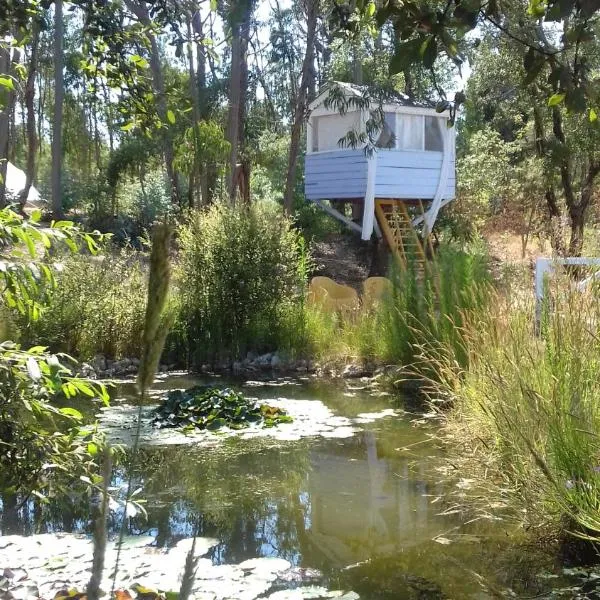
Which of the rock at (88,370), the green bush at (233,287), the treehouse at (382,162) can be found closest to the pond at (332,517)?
the rock at (88,370)

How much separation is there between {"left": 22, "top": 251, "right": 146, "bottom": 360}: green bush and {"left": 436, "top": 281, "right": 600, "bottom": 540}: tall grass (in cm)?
622

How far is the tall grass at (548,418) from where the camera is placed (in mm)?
3645

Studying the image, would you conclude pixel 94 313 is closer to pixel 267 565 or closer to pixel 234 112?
→ pixel 267 565

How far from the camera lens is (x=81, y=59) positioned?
387 centimetres

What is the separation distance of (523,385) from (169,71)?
968 inches

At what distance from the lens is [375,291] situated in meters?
12.3

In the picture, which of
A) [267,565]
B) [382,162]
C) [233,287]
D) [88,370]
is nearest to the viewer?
[267,565]

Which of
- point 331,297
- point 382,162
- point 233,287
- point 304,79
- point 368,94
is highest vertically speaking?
point 304,79

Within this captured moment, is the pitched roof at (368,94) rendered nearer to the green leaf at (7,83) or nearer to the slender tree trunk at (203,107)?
the slender tree trunk at (203,107)

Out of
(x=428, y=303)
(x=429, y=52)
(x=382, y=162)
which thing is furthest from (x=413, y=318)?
(x=382, y=162)

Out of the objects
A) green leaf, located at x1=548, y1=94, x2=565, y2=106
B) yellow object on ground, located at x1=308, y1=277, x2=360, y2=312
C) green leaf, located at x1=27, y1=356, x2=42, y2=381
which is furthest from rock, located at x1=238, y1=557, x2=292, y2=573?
yellow object on ground, located at x1=308, y1=277, x2=360, y2=312

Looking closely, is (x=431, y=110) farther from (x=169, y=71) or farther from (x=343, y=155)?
(x=169, y=71)

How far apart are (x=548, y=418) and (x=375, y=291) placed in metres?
8.64

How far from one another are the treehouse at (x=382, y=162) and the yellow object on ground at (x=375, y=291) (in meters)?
4.85
